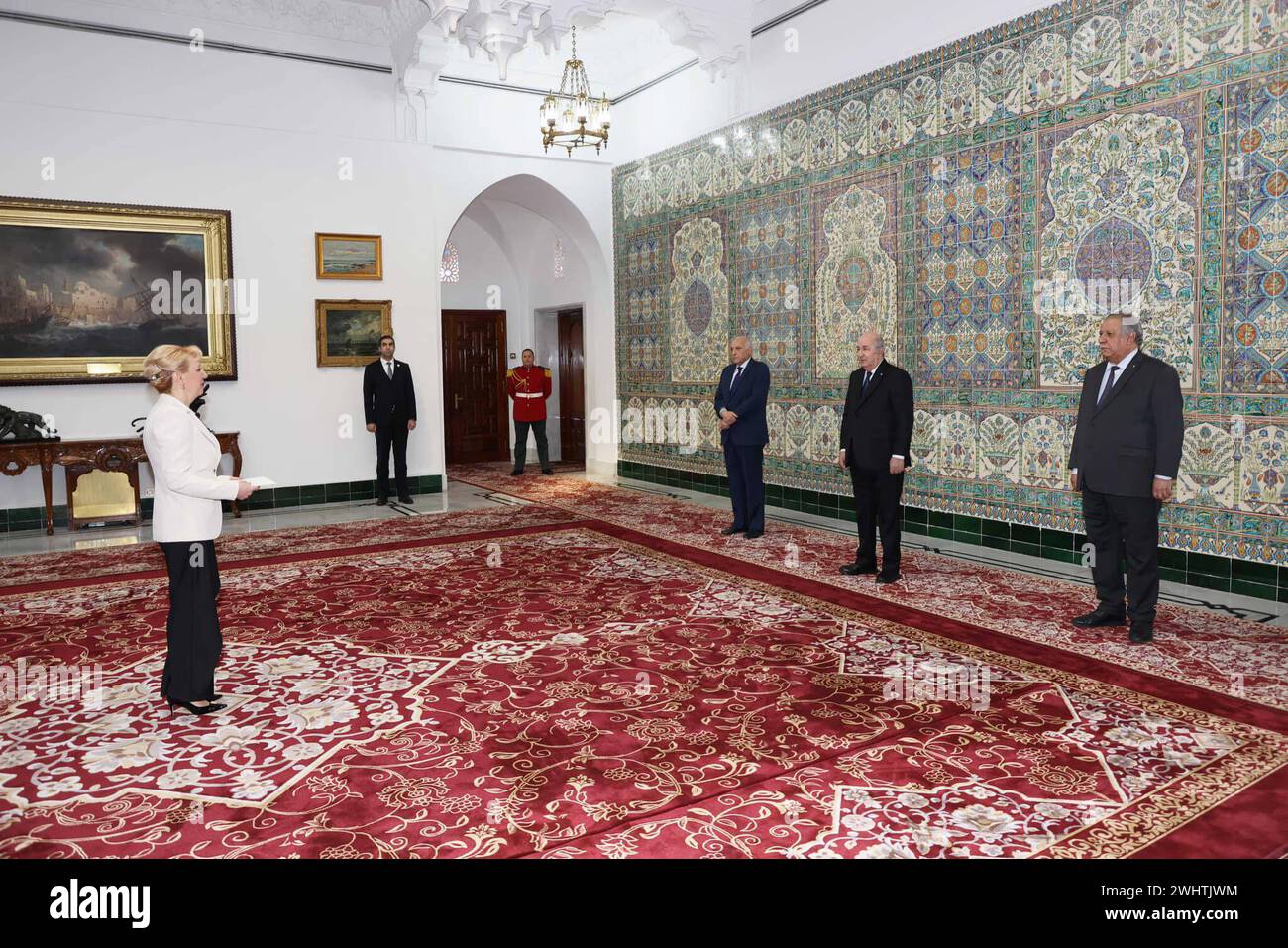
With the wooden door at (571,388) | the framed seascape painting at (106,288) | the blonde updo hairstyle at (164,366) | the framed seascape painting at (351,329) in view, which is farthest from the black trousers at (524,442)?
the blonde updo hairstyle at (164,366)

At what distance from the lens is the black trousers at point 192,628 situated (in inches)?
145

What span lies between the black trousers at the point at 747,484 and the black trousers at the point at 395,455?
3749mm

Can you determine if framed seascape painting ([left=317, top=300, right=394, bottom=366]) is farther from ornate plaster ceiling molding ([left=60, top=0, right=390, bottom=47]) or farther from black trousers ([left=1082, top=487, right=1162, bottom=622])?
black trousers ([left=1082, top=487, right=1162, bottom=622])

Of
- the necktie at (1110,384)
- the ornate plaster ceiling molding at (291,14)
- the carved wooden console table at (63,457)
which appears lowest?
the carved wooden console table at (63,457)

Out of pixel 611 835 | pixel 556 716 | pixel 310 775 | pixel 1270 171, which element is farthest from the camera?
pixel 1270 171

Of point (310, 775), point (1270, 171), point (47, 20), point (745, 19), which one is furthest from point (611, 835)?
point (47, 20)

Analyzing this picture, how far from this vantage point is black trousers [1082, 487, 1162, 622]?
4.52 metres

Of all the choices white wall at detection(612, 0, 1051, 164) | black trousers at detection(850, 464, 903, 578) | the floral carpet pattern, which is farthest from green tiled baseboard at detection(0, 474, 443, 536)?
black trousers at detection(850, 464, 903, 578)

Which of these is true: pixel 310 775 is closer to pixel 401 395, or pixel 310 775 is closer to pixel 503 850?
pixel 503 850

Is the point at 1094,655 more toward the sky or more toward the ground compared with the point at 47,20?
more toward the ground

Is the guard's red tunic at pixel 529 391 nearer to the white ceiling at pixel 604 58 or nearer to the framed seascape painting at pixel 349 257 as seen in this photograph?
the framed seascape painting at pixel 349 257

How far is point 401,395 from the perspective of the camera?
379 inches
